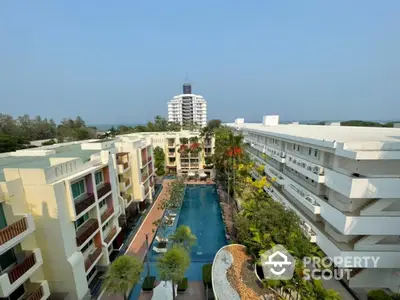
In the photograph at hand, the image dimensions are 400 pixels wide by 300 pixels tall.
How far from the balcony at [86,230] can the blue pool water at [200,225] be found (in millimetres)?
4816

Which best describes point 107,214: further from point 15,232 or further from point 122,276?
point 15,232

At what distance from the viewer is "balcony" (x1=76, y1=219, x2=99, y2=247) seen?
38.4 feet

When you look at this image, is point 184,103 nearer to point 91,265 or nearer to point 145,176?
point 145,176

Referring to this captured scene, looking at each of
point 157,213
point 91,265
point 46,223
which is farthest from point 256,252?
point 157,213

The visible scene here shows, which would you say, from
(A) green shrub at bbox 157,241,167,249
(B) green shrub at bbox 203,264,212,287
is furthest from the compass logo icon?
(A) green shrub at bbox 157,241,167,249

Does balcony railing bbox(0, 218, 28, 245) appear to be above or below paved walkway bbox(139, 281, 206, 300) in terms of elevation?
above

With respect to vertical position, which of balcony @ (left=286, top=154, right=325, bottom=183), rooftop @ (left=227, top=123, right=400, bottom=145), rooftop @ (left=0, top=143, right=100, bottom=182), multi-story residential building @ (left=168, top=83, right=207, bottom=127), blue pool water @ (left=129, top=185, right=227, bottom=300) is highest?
multi-story residential building @ (left=168, top=83, right=207, bottom=127)

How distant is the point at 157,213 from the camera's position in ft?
79.9

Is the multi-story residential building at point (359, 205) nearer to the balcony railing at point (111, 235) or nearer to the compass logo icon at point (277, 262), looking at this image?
the compass logo icon at point (277, 262)

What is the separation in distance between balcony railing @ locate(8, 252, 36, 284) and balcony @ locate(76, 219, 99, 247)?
2.35 meters

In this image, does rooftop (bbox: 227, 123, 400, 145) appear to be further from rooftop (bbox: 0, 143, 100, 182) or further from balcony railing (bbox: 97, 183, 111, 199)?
rooftop (bbox: 0, 143, 100, 182)

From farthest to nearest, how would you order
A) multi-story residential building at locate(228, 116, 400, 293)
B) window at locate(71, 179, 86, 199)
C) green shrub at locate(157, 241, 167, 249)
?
green shrub at locate(157, 241, 167, 249)
window at locate(71, 179, 86, 199)
multi-story residential building at locate(228, 116, 400, 293)

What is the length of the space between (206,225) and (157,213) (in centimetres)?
629

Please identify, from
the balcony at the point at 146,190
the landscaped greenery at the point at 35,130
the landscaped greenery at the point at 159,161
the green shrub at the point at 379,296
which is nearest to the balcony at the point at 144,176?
the balcony at the point at 146,190
